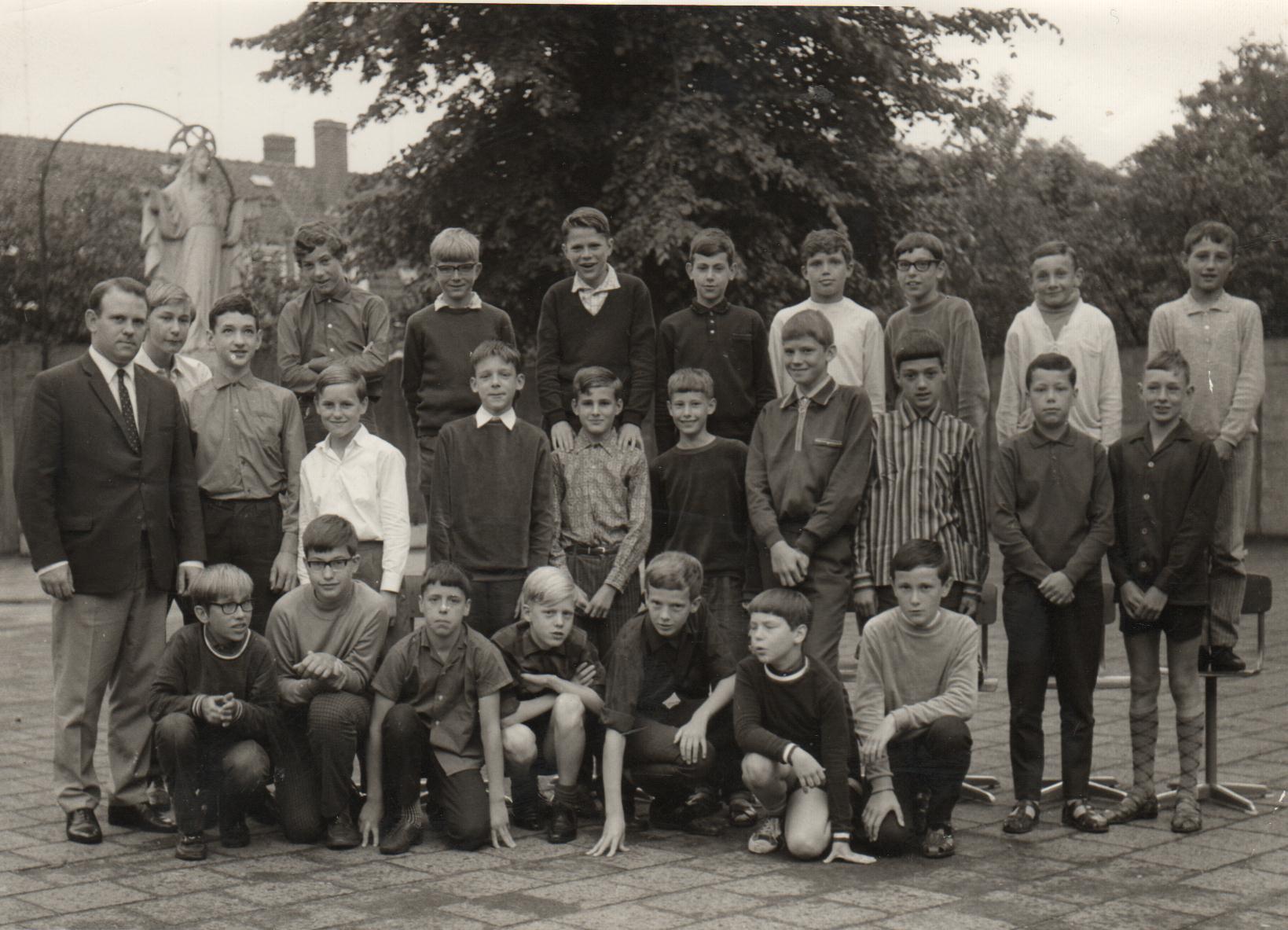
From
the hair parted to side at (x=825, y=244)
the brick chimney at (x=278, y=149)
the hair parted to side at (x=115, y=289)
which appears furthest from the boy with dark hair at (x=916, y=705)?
the brick chimney at (x=278, y=149)

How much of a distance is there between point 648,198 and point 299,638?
1184 centimetres

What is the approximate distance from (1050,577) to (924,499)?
0.59 meters

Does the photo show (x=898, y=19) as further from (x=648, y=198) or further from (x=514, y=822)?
(x=514, y=822)

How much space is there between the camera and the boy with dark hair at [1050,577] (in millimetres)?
5625

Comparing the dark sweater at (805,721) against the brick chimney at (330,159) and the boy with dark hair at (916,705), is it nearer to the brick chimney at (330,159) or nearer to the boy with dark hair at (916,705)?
the boy with dark hair at (916,705)

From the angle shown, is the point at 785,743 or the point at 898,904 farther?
the point at 785,743

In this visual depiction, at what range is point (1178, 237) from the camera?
71.2 feet

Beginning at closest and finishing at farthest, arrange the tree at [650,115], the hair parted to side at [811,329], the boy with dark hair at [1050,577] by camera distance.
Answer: the boy with dark hair at [1050,577] < the hair parted to side at [811,329] < the tree at [650,115]

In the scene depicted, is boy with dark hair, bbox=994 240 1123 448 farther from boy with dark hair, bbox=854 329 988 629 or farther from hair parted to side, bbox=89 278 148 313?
hair parted to side, bbox=89 278 148 313

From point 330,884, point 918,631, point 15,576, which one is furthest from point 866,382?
point 15,576

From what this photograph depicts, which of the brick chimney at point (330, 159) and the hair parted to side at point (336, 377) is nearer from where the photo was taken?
the hair parted to side at point (336, 377)

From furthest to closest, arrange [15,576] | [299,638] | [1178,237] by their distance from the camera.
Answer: [1178,237] → [15,576] → [299,638]

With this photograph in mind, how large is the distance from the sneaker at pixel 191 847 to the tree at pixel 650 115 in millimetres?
12000

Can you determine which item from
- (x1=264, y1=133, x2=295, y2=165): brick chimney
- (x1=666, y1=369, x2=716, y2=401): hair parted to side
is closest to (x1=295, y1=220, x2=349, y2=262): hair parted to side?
(x1=666, y1=369, x2=716, y2=401): hair parted to side
